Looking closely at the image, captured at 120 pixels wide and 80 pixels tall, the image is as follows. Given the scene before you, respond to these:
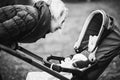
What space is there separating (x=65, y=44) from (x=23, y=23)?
8.50 feet

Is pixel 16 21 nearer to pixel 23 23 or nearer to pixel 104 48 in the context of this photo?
pixel 23 23

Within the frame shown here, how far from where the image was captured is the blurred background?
3317 millimetres

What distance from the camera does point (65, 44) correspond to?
178 inches

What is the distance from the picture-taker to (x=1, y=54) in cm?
409

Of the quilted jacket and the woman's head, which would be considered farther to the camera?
the woman's head

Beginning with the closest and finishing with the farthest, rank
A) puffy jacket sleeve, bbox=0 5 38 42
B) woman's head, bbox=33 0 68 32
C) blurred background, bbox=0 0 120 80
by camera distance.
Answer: puffy jacket sleeve, bbox=0 5 38 42, woman's head, bbox=33 0 68 32, blurred background, bbox=0 0 120 80

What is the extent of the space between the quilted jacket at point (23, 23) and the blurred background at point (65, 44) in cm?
32

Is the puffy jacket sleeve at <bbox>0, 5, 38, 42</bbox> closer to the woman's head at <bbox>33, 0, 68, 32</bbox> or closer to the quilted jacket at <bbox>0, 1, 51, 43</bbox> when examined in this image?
the quilted jacket at <bbox>0, 1, 51, 43</bbox>

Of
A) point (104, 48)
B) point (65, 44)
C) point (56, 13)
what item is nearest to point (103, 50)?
point (104, 48)

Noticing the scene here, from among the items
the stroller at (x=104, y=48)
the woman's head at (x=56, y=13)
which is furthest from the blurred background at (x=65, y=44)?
the woman's head at (x=56, y=13)

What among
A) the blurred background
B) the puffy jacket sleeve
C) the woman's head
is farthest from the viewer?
the blurred background

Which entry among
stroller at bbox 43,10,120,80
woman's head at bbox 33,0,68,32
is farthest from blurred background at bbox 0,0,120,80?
woman's head at bbox 33,0,68,32

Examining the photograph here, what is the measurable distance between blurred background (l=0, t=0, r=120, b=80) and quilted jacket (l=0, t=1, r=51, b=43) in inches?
12.6

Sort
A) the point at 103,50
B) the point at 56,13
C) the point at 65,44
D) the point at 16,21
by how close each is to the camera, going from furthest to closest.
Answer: the point at 65,44
the point at 103,50
the point at 56,13
the point at 16,21
